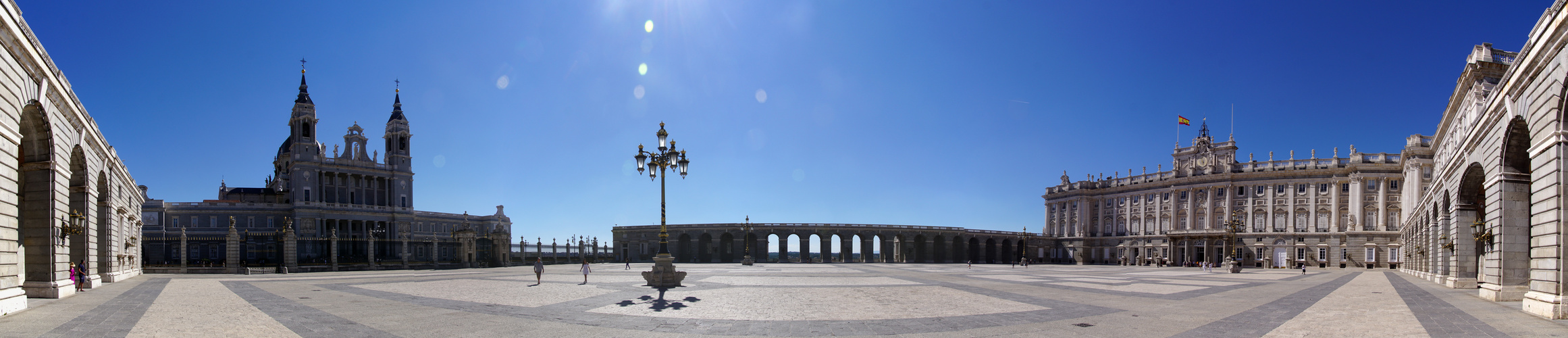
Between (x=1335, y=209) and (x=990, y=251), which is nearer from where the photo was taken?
(x=1335, y=209)

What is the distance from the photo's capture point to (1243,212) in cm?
7006

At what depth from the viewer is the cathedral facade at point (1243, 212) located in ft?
204

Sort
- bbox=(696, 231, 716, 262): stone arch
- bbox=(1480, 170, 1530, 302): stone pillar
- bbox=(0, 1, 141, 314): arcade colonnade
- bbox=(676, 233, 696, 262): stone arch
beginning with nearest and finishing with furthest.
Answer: bbox=(0, 1, 141, 314): arcade colonnade
bbox=(1480, 170, 1530, 302): stone pillar
bbox=(676, 233, 696, 262): stone arch
bbox=(696, 231, 716, 262): stone arch

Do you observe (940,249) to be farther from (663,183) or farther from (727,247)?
(663,183)

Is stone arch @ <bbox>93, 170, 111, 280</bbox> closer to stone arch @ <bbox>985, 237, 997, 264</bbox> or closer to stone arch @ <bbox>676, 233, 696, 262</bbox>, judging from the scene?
stone arch @ <bbox>676, 233, 696, 262</bbox>

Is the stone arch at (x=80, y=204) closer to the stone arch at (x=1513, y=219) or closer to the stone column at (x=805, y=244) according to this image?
the stone arch at (x=1513, y=219)

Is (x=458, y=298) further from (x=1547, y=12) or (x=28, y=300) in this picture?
(x=1547, y=12)

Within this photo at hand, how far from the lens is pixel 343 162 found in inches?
3012

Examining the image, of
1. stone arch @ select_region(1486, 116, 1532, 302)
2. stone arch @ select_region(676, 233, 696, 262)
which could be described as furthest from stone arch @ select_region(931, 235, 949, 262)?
stone arch @ select_region(1486, 116, 1532, 302)

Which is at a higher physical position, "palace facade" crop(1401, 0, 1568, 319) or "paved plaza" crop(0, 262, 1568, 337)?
"palace facade" crop(1401, 0, 1568, 319)

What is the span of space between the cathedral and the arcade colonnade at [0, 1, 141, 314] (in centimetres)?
2845

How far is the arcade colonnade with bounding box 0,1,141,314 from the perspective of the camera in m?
13.9

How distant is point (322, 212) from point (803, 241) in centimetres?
5030

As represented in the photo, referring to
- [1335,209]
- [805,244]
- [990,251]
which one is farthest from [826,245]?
[1335,209]
